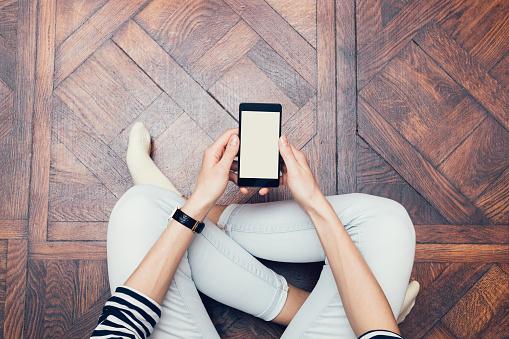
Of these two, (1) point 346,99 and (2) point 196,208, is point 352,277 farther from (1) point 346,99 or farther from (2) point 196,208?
(1) point 346,99

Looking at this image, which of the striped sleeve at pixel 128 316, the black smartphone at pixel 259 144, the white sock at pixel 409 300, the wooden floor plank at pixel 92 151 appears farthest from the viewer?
the wooden floor plank at pixel 92 151

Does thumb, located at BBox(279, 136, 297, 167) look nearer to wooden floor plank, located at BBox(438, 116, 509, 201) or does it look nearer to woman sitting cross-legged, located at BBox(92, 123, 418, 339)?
woman sitting cross-legged, located at BBox(92, 123, 418, 339)

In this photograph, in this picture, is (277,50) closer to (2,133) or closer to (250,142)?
(250,142)

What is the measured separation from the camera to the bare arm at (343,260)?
0.55 meters

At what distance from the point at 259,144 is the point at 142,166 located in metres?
0.35

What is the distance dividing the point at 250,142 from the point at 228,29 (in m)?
0.44

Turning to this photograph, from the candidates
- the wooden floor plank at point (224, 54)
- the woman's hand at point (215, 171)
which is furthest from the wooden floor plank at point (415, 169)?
the woman's hand at point (215, 171)

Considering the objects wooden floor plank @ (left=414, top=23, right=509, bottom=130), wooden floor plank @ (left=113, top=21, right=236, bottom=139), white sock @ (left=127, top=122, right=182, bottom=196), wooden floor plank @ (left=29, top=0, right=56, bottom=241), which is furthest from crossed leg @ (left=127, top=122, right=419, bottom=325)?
wooden floor plank @ (left=414, top=23, right=509, bottom=130)

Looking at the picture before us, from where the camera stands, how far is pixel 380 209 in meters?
0.64

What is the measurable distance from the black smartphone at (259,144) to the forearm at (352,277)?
10cm

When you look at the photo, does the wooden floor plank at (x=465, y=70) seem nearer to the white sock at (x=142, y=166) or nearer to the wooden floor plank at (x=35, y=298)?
the white sock at (x=142, y=166)

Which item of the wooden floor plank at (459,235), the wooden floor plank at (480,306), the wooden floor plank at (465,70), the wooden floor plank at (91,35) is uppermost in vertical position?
the wooden floor plank at (91,35)

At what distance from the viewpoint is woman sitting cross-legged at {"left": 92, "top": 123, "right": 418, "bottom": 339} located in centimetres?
56

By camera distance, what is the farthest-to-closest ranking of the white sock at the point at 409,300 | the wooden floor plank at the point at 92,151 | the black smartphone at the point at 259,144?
1. the wooden floor plank at the point at 92,151
2. the white sock at the point at 409,300
3. the black smartphone at the point at 259,144
